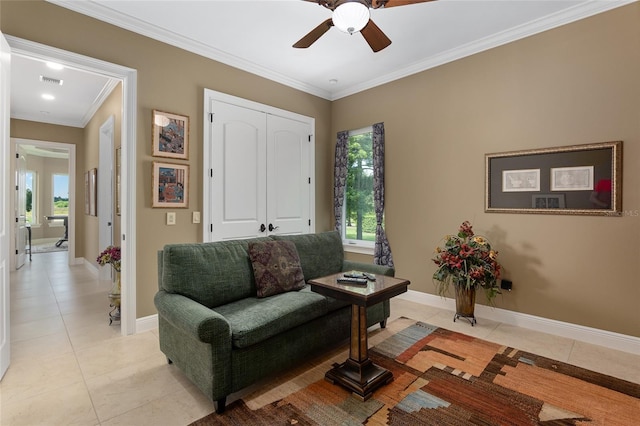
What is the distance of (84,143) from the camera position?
6.35 metres

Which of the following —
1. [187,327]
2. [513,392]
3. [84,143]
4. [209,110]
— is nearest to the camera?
[187,327]

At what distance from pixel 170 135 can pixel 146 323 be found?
194cm

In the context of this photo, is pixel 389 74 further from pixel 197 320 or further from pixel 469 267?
pixel 197 320

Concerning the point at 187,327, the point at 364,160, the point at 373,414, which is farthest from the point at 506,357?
the point at 364,160

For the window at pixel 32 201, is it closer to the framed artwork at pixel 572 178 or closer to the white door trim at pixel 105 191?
the white door trim at pixel 105 191

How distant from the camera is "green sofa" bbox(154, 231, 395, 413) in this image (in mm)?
1833

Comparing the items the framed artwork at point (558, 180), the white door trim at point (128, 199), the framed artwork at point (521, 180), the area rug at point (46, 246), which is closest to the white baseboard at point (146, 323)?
the white door trim at point (128, 199)

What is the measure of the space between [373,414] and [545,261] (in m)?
2.40

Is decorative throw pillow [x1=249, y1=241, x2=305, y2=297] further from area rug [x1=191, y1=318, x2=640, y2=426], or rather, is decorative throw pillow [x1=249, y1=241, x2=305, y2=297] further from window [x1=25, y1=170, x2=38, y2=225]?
window [x1=25, y1=170, x2=38, y2=225]

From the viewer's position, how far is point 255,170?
13.1 feet

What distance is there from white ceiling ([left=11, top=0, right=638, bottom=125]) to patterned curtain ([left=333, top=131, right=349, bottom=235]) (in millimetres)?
972

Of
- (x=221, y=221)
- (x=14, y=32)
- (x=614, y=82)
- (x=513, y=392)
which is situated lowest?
(x=513, y=392)

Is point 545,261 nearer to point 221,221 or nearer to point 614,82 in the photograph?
point 614,82

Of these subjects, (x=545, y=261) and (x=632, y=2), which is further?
(x=545, y=261)
